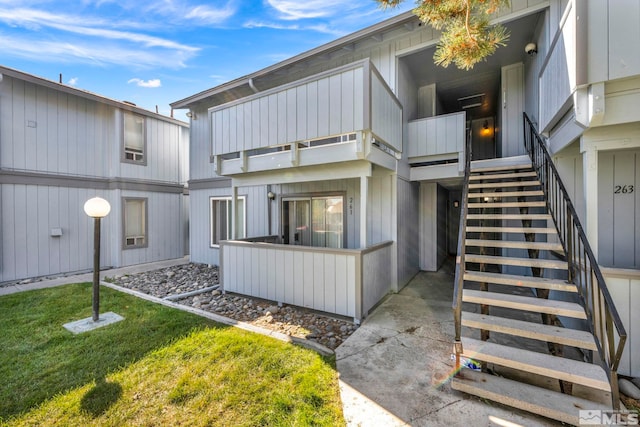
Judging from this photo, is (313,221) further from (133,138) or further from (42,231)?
(42,231)

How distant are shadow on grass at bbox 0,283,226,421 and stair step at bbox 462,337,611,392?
355 cm

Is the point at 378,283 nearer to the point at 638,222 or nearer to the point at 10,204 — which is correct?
the point at 638,222

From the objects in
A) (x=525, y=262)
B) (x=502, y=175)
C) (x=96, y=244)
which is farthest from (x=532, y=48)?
(x=96, y=244)

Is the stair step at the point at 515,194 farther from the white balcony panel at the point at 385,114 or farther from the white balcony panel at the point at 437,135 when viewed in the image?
the white balcony panel at the point at 385,114

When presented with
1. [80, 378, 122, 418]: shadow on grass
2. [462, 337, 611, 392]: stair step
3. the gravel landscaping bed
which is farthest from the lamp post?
[462, 337, 611, 392]: stair step

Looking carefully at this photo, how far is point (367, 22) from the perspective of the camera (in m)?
5.80

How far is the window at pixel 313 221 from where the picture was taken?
6.92 metres

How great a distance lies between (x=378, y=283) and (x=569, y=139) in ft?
11.9

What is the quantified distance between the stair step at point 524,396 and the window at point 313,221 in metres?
4.29

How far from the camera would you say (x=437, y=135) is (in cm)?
631

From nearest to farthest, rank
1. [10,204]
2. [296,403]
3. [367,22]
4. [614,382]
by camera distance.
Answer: [614,382] → [296,403] → [367,22] → [10,204]

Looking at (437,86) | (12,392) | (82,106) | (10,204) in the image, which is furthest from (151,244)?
(437,86)

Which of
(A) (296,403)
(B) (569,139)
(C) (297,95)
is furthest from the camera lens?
(C) (297,95)

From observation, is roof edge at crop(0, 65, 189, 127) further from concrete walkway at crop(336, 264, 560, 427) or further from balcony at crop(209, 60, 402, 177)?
concrete walkway at crop(336, 264, 560, 427)
